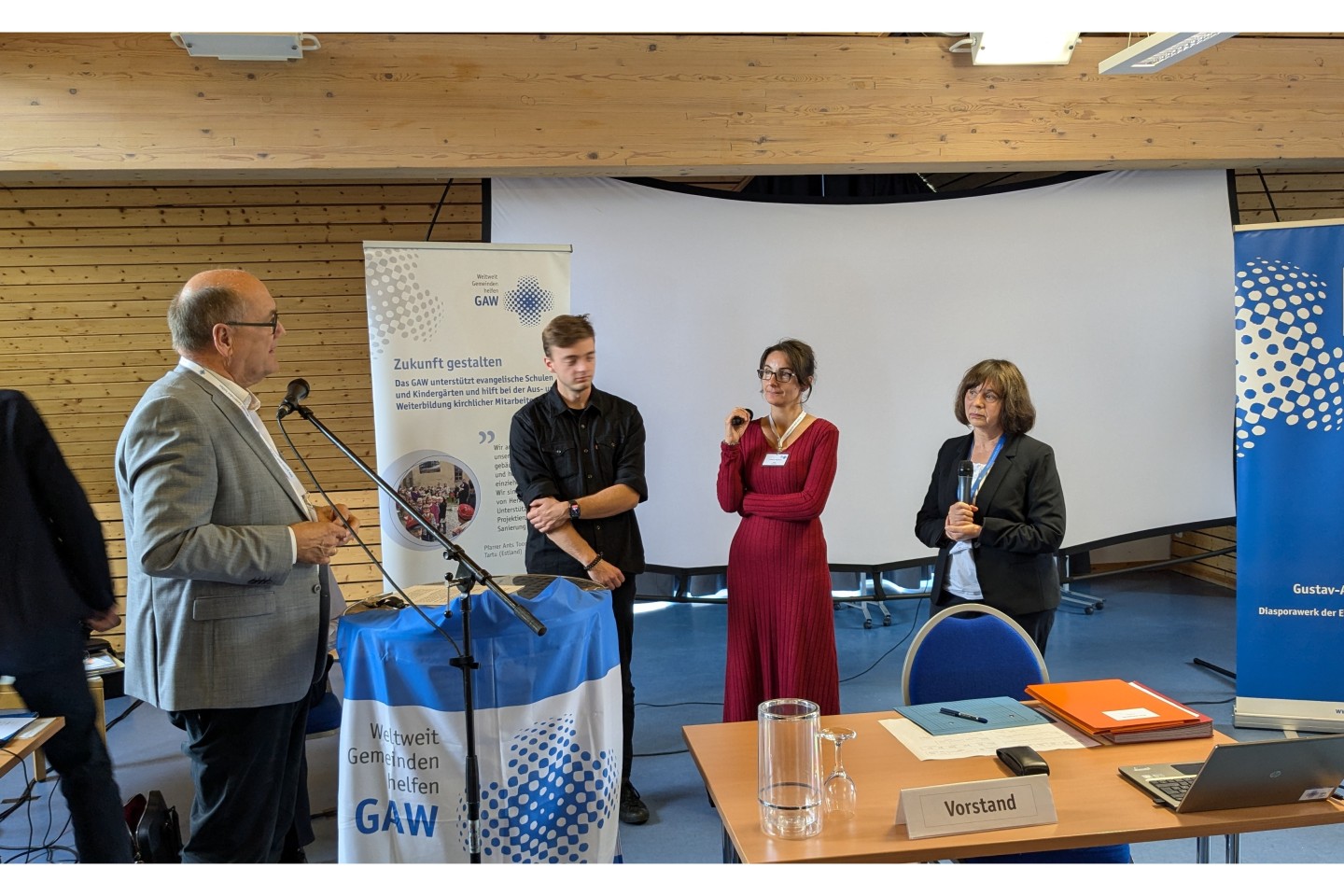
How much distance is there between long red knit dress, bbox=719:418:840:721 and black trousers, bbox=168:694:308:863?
1.50 metres

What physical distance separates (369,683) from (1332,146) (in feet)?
15.7

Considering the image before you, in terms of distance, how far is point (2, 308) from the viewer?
16.0 feet

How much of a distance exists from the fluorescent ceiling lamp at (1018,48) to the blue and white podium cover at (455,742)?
3.21m

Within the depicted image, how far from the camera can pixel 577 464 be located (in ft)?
10.7

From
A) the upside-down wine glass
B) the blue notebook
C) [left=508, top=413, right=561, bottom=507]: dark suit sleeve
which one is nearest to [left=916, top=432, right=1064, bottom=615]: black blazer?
the blue notebook

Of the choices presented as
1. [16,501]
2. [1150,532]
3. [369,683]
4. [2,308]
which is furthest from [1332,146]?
[2,308]

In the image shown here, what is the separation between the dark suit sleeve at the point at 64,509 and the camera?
211 centimetres

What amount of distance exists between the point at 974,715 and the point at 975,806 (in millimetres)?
509

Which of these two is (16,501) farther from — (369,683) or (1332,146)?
(1332,146)

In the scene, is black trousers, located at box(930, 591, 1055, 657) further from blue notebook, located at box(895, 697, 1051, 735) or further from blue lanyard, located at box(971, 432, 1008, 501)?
blue notebook, located at box(895, 697, 1051, 735)

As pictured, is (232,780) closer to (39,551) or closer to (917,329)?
(39,551)

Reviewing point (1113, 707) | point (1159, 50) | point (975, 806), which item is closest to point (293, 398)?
point (975, 806)

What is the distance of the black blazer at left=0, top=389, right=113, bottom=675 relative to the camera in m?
2.08

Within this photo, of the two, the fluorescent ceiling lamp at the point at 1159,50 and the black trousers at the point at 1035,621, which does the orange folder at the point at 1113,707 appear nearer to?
the black trousers at the point at 1035,621
